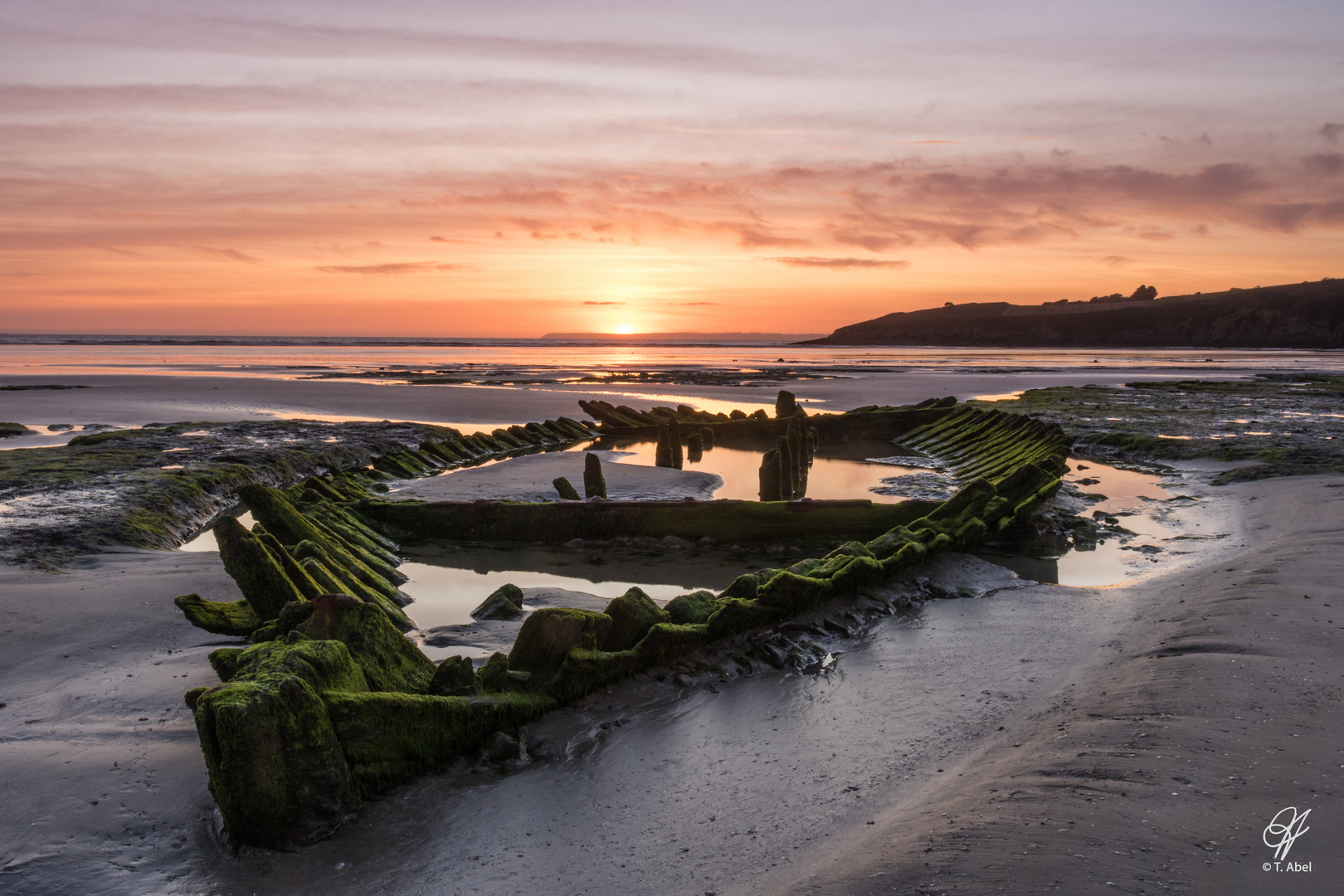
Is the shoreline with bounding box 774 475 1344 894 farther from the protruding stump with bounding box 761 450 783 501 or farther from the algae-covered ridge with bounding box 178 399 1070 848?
the protruding stump with bounding box 761 450 783 501

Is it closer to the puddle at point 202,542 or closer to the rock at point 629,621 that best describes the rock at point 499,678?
the rock at point 629,621

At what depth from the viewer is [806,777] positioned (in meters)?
4.76

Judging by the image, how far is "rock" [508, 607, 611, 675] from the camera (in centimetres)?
566

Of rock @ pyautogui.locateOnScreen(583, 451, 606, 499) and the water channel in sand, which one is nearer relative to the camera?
the water channel in sand

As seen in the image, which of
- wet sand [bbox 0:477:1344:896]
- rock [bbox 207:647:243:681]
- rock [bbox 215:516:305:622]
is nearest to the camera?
wet sand [bbox 0:477:1344:896]

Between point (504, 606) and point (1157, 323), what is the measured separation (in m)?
166

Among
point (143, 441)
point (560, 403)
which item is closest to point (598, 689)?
point (143, 441)

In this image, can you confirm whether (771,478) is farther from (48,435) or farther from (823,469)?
(48,435)

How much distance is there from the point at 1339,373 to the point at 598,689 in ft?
204

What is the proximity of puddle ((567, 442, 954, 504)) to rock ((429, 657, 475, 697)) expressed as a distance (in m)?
9.42

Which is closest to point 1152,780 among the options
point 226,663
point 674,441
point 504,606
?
point 226,663

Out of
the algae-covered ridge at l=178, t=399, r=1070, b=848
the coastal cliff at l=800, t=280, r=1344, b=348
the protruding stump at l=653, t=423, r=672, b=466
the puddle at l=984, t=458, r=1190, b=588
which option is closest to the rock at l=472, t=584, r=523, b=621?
the algae-covered ridge at l=178, t=399, r=1070, b=848

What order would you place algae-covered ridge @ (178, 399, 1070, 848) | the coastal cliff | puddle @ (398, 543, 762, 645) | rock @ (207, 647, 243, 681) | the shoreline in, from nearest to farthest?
the shoreline
algae-covered ridge @ (178, 399, 1070, 848)
rock @ (207, 647, 243, 681)
puddle @ (398, 543, 762, 645)
the coastal cliff

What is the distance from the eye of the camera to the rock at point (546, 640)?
566 centimetres
